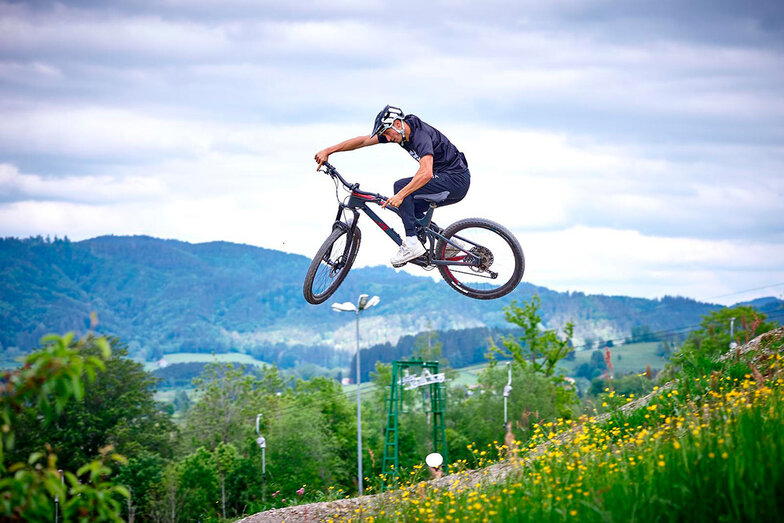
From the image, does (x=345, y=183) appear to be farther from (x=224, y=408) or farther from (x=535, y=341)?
(x=224, y=408)

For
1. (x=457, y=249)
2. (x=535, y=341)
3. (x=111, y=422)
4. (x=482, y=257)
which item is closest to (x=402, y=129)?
(x=457, y=249)

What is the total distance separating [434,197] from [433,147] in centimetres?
71

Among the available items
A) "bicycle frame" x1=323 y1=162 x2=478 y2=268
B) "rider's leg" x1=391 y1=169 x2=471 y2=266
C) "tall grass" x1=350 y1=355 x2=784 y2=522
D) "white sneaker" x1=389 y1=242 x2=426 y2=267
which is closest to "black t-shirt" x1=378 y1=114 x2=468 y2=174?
"rider's leg" x1=391 y1=169 x2=471 y2=266

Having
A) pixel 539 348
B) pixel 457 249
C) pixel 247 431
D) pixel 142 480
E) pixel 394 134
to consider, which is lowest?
pixel 142 480

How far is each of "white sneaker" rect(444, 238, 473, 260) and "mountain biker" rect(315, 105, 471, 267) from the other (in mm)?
579

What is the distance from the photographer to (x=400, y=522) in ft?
41.5

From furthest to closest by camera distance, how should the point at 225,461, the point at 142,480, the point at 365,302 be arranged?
the point at 225,461, the point at 142,480, the point at 365,302

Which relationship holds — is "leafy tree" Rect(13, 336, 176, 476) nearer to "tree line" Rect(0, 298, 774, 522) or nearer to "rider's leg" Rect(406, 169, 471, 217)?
"tree line" Rect(0, 298, 774, 522)

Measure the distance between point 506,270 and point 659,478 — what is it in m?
3.50

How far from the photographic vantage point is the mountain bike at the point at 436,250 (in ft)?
38.0

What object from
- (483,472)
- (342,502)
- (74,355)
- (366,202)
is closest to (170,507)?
(342,502)

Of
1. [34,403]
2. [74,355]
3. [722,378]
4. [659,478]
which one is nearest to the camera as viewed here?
[74,355]

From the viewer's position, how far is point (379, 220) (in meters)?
11.9

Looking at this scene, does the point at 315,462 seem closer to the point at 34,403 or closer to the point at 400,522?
the point at 400,522
